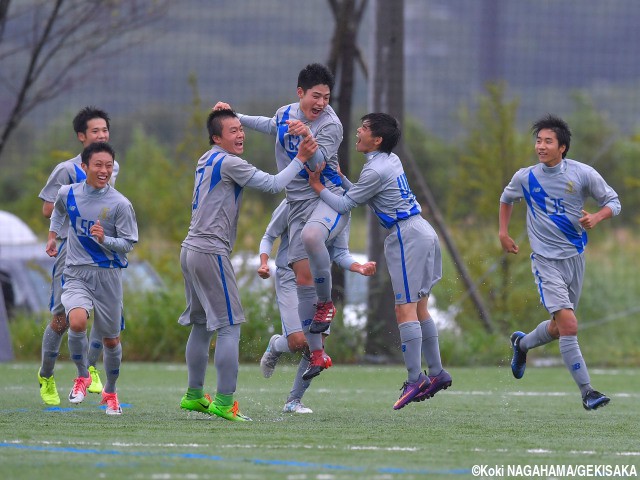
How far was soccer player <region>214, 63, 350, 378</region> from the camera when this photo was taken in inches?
343

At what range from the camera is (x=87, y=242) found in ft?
29.4

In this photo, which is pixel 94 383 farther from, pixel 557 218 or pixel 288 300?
pixel 557 218

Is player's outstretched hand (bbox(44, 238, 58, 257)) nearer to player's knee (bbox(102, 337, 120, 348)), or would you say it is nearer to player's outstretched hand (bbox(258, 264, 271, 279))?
player's knee (bbox(102, 337, 120, 348))

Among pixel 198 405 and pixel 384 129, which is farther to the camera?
pixel 384 129

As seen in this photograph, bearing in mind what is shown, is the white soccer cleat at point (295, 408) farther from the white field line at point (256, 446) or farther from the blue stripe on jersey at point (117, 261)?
the white field line at point (256, 446)

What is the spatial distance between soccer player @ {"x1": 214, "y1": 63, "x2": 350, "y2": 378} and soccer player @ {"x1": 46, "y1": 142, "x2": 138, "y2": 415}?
3.52ft

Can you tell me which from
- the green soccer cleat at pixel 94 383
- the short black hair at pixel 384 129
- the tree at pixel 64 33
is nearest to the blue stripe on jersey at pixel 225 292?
the short black hair at pixel 384 129

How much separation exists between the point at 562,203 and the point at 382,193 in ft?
4.43

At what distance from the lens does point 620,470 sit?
6.12 meters

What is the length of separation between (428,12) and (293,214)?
30945 millimetres

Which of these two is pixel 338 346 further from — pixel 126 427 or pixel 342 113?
pixel 126 427

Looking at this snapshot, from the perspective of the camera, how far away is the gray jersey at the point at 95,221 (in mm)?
8906

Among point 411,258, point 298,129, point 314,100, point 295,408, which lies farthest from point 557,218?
point 295,408

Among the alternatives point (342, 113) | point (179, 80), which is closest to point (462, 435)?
point (342, 113)
